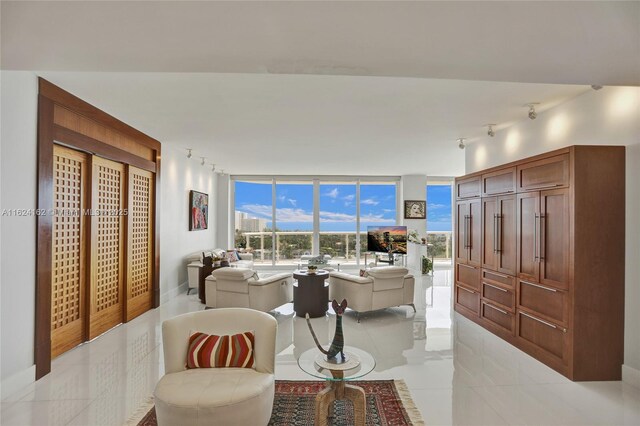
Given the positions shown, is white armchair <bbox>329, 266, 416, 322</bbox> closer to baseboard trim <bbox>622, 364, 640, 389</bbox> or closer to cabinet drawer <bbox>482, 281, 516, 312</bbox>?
cabinet drawer <bbox>482, 281, 516, 312</bbox>

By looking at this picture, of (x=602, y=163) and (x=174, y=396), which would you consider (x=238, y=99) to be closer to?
(x=174, y=396)

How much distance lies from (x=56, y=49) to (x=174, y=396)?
7.13ft

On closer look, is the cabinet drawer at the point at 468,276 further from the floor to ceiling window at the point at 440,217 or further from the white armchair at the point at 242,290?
the floor to ceiling window at the point at 440,217

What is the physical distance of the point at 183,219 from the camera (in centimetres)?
694

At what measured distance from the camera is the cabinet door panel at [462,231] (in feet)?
16.5

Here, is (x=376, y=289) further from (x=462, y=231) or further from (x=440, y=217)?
(x=440, y=217)

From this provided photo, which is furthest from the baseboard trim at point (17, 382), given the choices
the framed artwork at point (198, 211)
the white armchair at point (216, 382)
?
the framed artwork at point (198, 211)

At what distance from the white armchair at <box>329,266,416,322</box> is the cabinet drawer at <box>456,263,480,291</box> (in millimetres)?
722

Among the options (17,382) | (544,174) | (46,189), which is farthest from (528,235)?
(17,382)

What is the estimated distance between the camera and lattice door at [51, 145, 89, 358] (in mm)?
3492

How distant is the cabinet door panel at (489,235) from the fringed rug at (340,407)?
219cm

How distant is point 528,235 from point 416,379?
199 cm

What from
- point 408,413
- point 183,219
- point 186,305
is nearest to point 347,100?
point 408,413

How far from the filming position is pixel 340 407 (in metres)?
2.60
